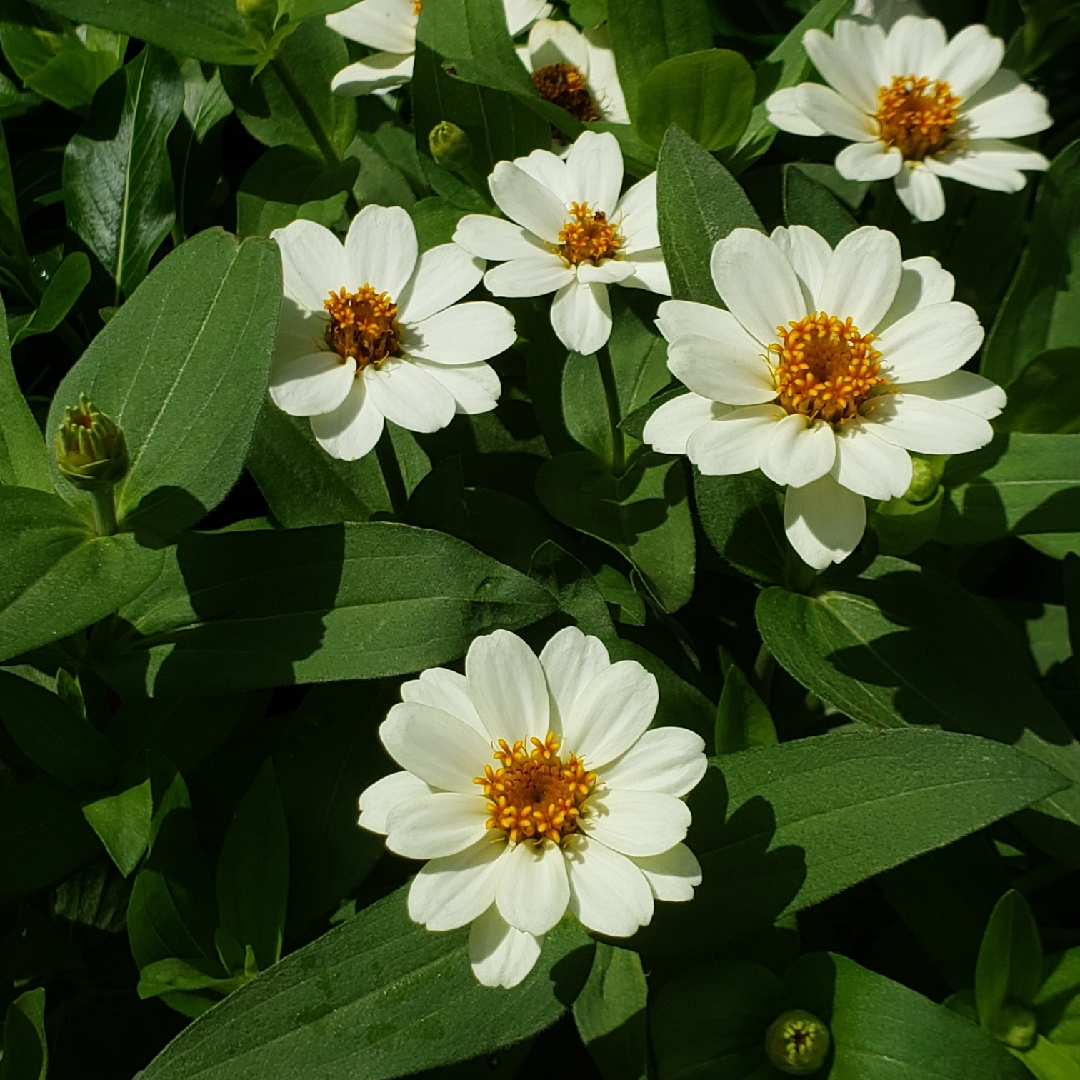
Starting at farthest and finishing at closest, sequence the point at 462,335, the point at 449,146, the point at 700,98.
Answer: the point at 700,98
the point at 449,146
the point at 462,335

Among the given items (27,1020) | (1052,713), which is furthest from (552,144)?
(27,1020)

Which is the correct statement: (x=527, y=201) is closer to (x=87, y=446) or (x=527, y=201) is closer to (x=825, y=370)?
(x=825, y=370)

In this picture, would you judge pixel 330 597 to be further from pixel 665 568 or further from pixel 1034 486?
pixel 1034 486

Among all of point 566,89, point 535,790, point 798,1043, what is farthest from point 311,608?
point 566,89

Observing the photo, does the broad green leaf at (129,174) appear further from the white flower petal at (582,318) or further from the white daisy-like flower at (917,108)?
the white daisy-like flower at (917,108)

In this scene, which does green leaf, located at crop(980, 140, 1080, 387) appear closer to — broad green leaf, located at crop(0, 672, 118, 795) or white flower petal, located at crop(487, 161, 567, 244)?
white flower petal, located at crop(487, 161, 567, 244)
